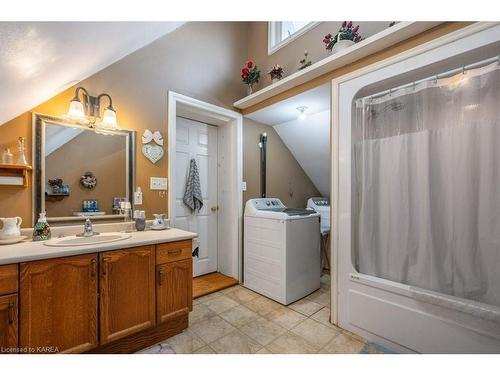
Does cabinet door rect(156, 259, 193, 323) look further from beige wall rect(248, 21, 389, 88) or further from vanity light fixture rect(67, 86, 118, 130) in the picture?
beige wall rect(248, 21, 389, 88)

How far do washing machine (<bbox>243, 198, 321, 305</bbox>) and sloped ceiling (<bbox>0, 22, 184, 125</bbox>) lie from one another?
71.9 inches

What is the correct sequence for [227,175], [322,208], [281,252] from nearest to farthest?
1. [281,252]
2. [227,175]
3. [322,208]

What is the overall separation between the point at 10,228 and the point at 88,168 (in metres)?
0.59

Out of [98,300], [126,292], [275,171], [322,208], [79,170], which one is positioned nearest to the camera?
[98,300]

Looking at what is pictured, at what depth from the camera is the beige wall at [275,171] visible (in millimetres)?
2829

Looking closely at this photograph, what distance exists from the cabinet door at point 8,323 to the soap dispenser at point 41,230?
47 centimetres

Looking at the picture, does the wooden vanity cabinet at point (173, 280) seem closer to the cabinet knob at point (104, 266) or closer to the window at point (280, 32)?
the cabinet knob at point (104, 266)

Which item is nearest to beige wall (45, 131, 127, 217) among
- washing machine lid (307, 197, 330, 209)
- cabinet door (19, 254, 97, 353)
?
cabinet door (19, 254, 97, 353)

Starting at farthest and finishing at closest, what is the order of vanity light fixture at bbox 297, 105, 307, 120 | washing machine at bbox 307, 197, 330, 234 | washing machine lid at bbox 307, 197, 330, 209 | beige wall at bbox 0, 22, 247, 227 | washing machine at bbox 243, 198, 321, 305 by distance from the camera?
washing machine lid at bbox 307, 197, 330, 209 → washing machine at bbox 307, 197, 330, 234 → vanity light fixture at bbox 297, 105, 307, 120 → washing machine at bbox 243, 198, 321, 305 → beige wall at bbox 0, 22, 247, 227

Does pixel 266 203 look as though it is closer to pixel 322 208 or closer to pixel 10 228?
pixel 322 208

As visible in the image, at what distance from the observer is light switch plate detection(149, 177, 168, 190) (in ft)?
6.77

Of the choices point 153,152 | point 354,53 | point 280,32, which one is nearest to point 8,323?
point 153,152

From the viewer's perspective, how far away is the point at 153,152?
205 centimetres

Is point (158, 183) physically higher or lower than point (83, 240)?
higher
